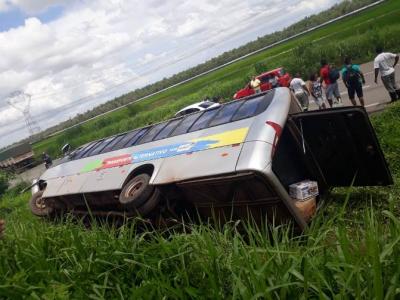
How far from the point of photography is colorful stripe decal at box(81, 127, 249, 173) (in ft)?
19.7

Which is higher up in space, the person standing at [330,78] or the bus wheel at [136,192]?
the bus wheel at [136,192]

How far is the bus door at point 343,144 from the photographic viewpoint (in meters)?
5.90

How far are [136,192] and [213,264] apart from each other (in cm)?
390

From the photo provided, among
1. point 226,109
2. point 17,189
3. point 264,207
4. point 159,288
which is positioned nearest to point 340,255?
point 159,288

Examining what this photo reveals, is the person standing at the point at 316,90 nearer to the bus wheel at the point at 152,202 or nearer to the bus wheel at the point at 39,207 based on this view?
the bus wheel at the point at 152,202

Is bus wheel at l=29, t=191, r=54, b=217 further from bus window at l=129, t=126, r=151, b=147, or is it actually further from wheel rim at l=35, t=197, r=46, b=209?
bus window at l=129, t=126, r=151, b=147

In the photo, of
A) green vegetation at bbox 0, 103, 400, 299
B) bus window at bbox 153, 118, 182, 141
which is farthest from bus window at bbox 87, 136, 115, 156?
green vegetation at bbox 0, 103, 400, 299

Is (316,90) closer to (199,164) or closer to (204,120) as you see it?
(204,120)

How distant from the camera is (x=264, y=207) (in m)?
5.53

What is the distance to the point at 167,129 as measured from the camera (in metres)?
8.11

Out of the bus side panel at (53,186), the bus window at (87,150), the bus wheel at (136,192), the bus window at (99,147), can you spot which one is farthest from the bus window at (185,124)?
the bus side panel at (53,186)

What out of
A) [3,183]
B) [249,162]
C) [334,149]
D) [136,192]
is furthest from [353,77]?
[3,183]

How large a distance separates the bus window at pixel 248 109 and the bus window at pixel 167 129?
5.63 feet

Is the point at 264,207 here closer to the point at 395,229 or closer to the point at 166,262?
the point at 166,262
